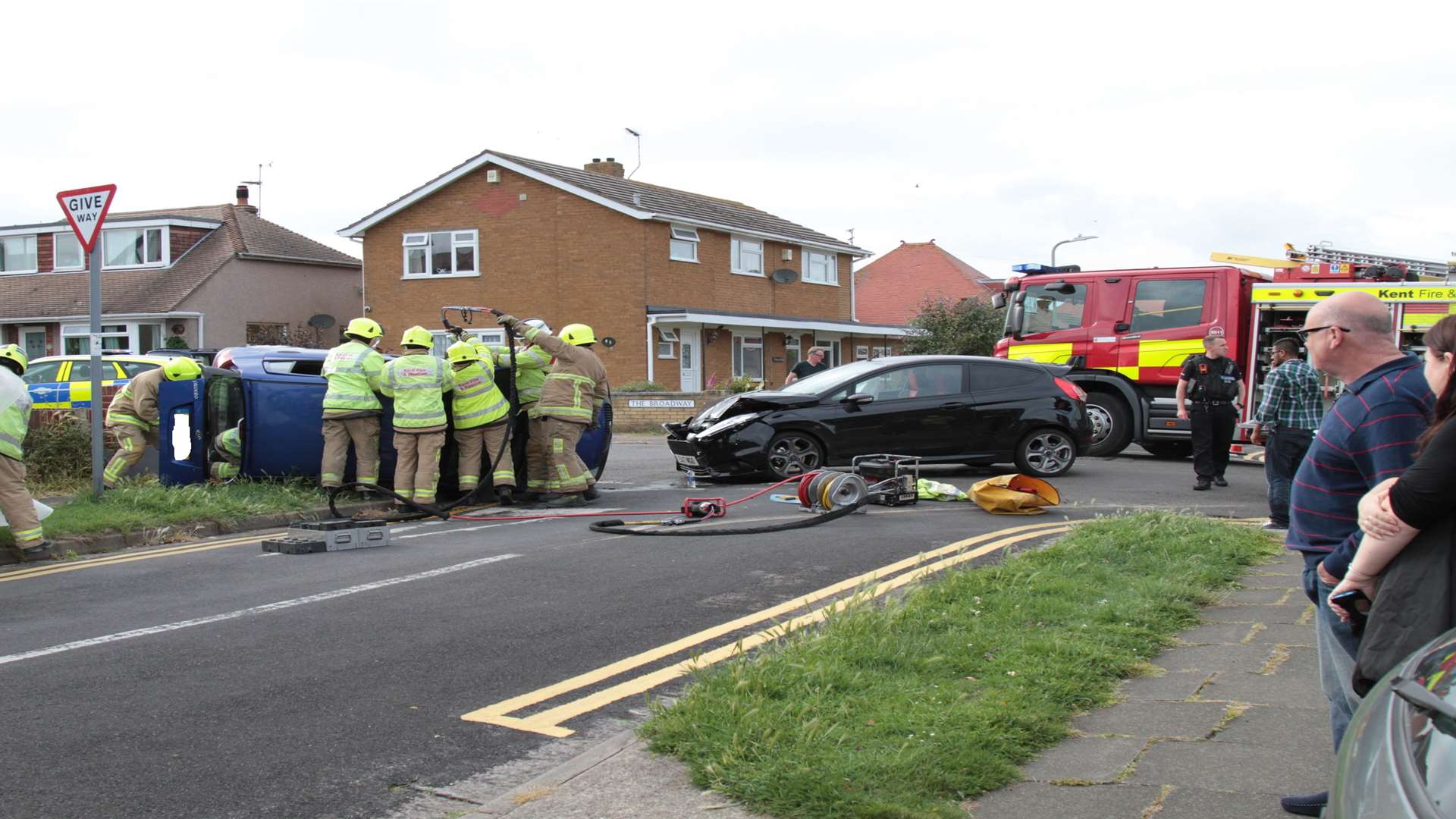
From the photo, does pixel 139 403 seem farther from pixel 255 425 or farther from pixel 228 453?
pixel 255 425

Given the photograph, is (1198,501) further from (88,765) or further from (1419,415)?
(88,765)

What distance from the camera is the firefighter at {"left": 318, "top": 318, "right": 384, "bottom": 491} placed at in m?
11.3

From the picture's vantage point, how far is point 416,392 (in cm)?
1112

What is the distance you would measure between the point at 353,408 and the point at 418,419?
672 millimetres

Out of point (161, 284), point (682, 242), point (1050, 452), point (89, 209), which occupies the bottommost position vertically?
point (1050, 452)

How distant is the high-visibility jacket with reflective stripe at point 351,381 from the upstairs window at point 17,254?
35.8 metres

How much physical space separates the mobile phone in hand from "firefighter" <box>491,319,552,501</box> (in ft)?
30.3

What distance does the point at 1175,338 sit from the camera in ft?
54.2

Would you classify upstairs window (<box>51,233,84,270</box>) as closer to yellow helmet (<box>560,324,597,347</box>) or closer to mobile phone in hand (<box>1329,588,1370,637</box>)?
yellow helmet (<box>560,324,597,347</box>)

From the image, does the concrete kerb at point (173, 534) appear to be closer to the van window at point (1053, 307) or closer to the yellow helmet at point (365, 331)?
the yellow helmet at point (365, 331)

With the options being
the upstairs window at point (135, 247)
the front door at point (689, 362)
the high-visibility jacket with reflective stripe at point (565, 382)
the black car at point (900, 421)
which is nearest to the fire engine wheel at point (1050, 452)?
the black car at point (900, 421)

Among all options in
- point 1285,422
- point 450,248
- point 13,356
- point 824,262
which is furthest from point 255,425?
point 824,262

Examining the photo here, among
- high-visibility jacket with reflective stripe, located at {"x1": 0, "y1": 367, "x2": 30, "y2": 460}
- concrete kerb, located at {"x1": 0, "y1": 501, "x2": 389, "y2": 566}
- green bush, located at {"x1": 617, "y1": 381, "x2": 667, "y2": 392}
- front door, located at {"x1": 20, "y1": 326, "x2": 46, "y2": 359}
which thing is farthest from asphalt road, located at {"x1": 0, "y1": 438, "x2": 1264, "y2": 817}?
front door, located at {"x1": 20, "y1": 326, "x2": 46, "y2": 359}

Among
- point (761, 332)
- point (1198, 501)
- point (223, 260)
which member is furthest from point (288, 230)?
point (1198, 501)
